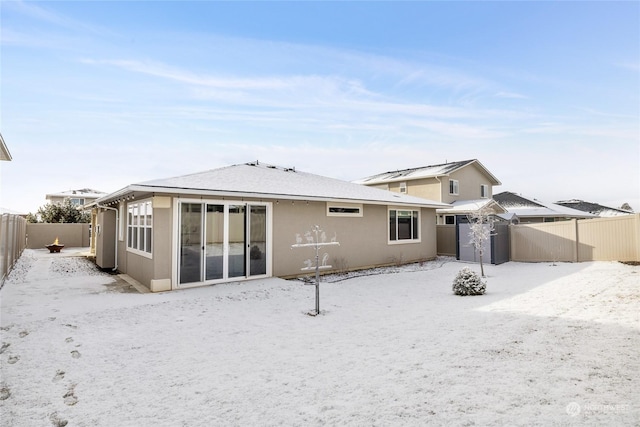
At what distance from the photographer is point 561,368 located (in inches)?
142

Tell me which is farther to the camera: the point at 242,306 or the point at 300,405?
the point at 242,306

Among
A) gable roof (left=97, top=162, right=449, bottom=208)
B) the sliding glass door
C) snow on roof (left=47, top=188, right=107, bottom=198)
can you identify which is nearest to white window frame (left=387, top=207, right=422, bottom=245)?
gable roof (left=97, top=162, right=449, bottom=208)

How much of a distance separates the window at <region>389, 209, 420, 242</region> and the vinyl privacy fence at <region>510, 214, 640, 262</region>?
4.22 m

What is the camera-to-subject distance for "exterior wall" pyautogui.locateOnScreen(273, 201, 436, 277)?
33.2 ft

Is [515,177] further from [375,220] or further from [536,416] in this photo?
[536,416]

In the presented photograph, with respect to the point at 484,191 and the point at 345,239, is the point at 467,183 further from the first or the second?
the point at 345,239

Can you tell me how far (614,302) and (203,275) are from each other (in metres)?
9.04

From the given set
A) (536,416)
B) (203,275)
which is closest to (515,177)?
(203,275)

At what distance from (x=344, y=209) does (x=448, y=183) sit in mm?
13777

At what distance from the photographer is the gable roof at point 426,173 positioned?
75.6 ft

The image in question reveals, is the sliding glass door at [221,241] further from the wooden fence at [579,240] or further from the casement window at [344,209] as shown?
the wooden fence at [579,240]

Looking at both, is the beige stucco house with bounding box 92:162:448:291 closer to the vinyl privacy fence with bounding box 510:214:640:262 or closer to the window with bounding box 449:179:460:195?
the vinyl privacy fence with bounding box 510:214:640:262

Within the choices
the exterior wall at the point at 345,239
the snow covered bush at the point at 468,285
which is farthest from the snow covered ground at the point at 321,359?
the exterior wall at the point at 345,239

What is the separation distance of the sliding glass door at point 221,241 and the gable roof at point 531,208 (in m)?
22.8
